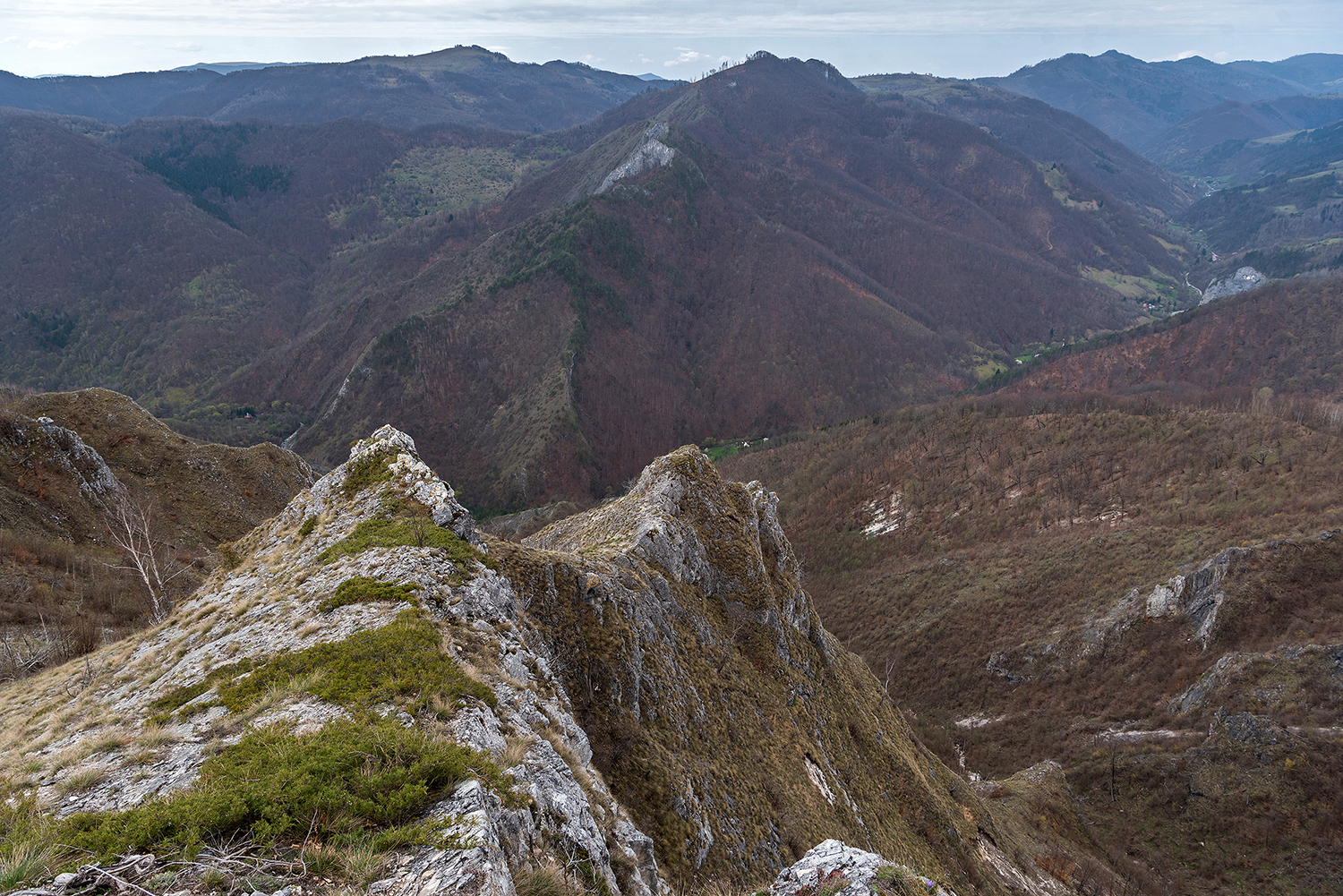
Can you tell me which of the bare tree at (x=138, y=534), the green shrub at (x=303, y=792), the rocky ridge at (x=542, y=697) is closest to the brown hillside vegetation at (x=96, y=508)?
the bare tree at (x=138, y=534)

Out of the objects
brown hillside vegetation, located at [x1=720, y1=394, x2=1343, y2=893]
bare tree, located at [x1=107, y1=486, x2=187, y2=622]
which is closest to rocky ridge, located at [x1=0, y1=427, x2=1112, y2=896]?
bare tree, located at [x1=107, y1=486, x2=187, y2=622]

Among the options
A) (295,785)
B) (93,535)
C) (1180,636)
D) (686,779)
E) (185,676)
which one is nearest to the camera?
(295,785)

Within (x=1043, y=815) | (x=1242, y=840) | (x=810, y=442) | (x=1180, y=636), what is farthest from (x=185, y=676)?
(x=810, y=442)

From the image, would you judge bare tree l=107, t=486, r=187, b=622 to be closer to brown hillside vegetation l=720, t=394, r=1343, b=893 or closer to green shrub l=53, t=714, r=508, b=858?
green shrub l=53, t=714, r=508, b=858

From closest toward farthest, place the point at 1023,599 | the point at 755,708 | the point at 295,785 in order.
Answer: the point at 295,785
the point at 755,708
the point at 1023,599

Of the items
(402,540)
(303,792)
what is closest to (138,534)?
(402,540)

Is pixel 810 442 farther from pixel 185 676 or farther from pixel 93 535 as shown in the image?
pixel 185 676
